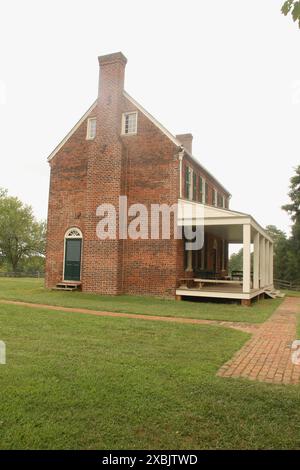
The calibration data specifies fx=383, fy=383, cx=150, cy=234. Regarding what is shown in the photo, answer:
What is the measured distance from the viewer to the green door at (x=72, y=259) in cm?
1764

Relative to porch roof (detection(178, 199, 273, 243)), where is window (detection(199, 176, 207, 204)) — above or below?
above

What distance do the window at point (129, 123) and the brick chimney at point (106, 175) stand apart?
239 mm

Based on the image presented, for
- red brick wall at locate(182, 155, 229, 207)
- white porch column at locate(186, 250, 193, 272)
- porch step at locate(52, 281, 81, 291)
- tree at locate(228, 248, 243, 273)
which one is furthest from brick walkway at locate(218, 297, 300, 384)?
tree at locate(228, 248, 243, 273)

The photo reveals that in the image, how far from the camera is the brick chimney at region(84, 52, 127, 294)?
16234 mm

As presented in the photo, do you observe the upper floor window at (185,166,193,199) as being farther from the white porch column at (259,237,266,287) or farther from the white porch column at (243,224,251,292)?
the white porch column at (259,237,266,287)

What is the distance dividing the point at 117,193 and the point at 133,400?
12.9 m

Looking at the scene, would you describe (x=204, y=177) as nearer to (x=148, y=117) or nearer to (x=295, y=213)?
(x=148, y=117)

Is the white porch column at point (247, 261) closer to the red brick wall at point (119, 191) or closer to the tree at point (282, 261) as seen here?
the red brick wall at point (119, 191)

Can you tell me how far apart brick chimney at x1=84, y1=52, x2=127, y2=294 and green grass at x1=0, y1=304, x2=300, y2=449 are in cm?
942

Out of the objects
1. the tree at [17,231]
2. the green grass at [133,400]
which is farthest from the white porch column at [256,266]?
the tree at [17,231]

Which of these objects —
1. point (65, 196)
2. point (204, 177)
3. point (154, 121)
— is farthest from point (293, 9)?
point (204, 177)

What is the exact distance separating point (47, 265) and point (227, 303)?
8.76 meters

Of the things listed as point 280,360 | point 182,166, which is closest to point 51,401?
point 280,360
